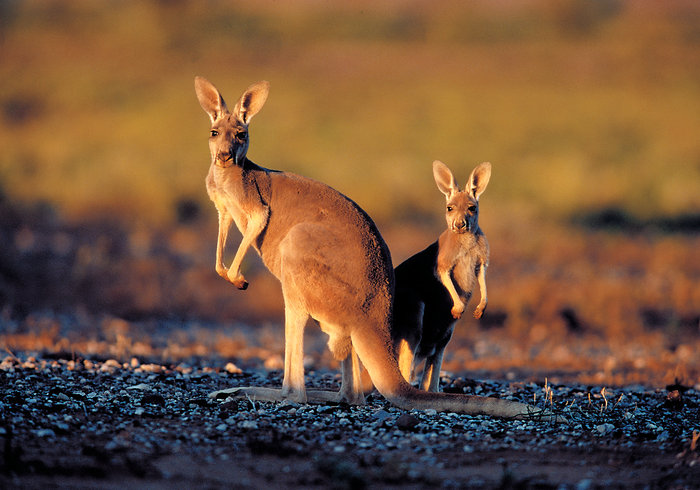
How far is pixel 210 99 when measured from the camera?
22.1ft

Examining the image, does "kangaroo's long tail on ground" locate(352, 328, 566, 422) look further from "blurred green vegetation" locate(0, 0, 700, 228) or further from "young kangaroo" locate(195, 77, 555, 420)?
"blurred green vegetation" locate(0, 0, 700, 228)

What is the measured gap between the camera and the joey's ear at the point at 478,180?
7098 millimetres

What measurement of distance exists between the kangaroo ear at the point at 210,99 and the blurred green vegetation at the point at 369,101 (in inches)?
435

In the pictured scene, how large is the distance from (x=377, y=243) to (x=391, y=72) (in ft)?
122

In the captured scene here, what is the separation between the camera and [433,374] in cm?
676

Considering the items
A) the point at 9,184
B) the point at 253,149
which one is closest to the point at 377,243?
the point at 9,184

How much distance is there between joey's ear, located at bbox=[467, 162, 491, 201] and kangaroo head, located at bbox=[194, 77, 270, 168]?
1747mm

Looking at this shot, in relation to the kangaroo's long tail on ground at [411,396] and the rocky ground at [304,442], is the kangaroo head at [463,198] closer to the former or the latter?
the kangaroo's long tail on ground at [411,396]

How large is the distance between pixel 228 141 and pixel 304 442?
2.25m

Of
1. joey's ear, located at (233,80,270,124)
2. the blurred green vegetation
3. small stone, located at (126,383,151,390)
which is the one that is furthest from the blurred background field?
joey's ear, located at (233,80,270,124)

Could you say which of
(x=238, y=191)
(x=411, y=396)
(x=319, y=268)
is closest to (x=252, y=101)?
(x=238, y=191)

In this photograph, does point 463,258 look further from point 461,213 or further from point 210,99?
point 210,99

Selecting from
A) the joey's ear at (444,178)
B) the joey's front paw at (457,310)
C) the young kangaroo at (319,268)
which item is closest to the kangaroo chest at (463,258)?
the joey's front paw at (457,310)

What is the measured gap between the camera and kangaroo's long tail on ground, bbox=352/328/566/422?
5746 millimetres
